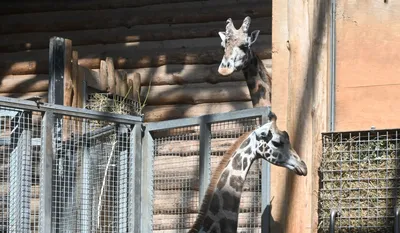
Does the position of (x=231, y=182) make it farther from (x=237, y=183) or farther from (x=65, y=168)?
(x=65, y=168)

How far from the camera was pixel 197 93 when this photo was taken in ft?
37.8

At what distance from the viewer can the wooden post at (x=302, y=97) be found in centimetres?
644

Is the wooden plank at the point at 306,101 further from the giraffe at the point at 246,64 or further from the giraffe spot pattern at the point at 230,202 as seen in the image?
the giraffe at the point at 246,64

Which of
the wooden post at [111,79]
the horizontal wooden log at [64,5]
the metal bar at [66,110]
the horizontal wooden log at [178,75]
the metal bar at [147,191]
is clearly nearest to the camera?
the metal bar at [66,110]

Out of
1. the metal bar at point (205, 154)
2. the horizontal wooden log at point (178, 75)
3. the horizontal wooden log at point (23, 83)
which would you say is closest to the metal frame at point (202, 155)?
the metal bar at point (205, 154)

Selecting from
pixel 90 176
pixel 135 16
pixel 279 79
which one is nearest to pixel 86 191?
pixel 90 176

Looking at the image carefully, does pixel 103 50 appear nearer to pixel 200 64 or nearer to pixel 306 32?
pixel 200 64

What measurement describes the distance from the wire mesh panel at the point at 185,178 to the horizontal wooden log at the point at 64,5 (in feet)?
15.6

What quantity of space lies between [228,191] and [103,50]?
5423 mm

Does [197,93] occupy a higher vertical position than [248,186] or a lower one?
higher

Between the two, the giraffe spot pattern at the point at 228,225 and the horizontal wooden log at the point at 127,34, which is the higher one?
the horizontal wooden log at the point at 127,34

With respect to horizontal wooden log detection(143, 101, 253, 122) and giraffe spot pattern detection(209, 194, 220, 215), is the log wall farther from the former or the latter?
giraffe spot pattern detection(209, 194, 220, 215)

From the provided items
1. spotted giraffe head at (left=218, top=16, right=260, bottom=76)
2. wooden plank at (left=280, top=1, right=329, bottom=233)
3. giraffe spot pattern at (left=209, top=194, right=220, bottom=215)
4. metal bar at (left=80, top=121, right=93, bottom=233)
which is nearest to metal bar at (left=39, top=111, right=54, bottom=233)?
metal bar at (left=80, top=121, right=93, bottom=233)

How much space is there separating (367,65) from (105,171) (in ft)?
6.84
